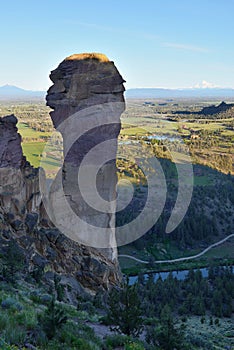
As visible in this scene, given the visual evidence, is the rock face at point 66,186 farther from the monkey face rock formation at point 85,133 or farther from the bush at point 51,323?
the bush at point 51,323

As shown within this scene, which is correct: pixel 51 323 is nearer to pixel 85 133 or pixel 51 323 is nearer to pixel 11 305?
pixel 11 305

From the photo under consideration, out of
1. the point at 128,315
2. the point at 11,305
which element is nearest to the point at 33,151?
the point at 128,315

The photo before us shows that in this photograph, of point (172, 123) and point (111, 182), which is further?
point (172, 123)

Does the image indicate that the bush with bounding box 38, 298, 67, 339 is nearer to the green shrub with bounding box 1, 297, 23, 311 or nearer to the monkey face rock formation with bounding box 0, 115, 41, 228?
the green shrub with bounding box 1, 297, 23, 311

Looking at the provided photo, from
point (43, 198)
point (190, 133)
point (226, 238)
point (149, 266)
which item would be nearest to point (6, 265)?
point (43, 198)

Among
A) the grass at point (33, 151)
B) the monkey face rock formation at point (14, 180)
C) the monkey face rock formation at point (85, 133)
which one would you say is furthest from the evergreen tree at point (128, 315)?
the grass at point (33, 151)

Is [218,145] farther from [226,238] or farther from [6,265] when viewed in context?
[6,265]

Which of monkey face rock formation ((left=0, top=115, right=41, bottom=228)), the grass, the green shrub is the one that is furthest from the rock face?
the grass
